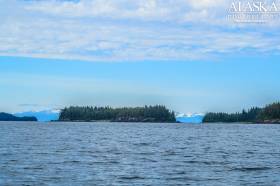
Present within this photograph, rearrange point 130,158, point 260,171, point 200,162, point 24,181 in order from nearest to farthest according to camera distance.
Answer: point 24,181, point 260,171, point 200,162, point 130,158

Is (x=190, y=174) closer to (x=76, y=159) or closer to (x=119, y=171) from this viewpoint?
(x=119, y=171)

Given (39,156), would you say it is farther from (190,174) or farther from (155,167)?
(190,174)

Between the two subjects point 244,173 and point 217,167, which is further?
point 217,167

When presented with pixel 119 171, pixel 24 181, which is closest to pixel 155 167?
pixel 119 171

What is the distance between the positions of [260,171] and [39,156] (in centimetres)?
2340

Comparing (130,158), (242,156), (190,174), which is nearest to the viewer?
(190,174)

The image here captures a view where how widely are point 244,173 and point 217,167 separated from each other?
434 cm

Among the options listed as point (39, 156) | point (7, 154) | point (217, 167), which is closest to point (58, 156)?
point (39, 156)

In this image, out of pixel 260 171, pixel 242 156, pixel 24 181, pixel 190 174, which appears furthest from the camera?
pixel 242 156

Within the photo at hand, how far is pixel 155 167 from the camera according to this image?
49.3 meters

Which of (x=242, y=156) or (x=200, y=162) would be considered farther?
(x=242, y=156)

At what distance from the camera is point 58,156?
196 ft

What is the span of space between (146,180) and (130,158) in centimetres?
1781

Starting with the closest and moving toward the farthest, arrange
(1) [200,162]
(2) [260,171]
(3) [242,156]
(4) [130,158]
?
(2) [260,171] → (1) [200,162] → (4) [130,158] → (3) [242,156]
